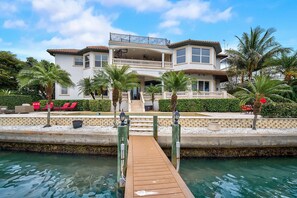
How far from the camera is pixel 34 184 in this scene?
6.75 metres

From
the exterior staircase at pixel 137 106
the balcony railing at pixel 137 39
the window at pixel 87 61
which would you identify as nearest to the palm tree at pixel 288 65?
the balcony railing at pixel 137 39

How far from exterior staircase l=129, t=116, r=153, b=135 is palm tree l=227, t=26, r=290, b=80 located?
19.4 meters

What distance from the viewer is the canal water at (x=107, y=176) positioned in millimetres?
6223

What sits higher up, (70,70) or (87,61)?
(87,61)

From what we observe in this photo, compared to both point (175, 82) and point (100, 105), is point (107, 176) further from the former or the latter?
point (100, 105)

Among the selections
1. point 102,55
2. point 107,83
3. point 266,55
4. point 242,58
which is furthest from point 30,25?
point 266,55

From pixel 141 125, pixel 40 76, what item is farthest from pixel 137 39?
pixel 141 125

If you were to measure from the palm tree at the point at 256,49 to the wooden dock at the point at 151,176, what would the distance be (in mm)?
23053

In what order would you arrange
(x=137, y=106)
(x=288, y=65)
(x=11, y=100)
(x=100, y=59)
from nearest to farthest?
(x=288, y=65), (x=137, y=106), (x=11, y=100), (x=100, y=59)

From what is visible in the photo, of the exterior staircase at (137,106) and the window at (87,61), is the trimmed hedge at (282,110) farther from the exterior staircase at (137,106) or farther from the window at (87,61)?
the window at (87,61)

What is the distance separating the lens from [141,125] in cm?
1188

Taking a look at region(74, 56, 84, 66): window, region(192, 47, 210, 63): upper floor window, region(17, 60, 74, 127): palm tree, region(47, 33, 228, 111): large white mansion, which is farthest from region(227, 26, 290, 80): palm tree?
region(17, 60, 74, 127): palm tree

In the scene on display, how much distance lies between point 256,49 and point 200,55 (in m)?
8.86

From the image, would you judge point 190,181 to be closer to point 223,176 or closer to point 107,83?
point 223,176
